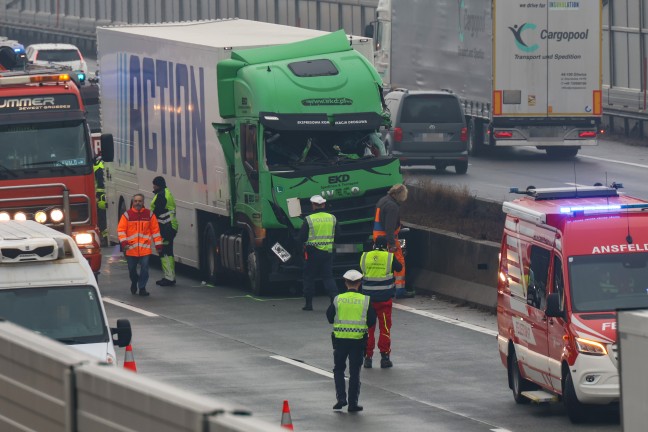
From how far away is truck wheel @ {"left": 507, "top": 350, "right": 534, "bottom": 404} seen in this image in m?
16.9

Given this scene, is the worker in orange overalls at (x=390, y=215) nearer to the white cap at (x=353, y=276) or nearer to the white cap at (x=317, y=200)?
the white cap at (x=317, y=200)

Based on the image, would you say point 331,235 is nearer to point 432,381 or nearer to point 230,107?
point 230,107

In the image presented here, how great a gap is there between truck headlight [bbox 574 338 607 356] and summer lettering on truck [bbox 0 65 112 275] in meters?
10.6

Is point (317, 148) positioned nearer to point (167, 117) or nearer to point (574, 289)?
point (167, 117)

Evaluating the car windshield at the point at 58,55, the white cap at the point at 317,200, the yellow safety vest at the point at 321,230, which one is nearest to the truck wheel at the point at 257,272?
the yellow safety vest at the point at 321,230

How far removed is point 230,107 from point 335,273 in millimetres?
2959

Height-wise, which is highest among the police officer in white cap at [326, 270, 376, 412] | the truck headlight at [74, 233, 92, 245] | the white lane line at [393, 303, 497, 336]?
the truck headlight at [74, 233, 92, 245]

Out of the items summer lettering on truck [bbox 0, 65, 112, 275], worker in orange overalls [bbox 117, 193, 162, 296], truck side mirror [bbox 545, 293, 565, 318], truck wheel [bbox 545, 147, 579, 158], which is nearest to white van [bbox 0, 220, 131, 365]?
truck side mirror [bbox 545, 293, 565, 318]

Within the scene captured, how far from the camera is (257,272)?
25016 millimetres

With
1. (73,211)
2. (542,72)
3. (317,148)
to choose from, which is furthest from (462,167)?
(73,211)

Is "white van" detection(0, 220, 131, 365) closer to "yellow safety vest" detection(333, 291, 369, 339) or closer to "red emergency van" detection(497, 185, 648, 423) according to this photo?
"yellow safety vest" detection(333, 291, 369, 339)

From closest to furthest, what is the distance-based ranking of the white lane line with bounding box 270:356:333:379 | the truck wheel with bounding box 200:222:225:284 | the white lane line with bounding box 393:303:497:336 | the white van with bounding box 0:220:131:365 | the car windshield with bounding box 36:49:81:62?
1. the white van with bounding box 0:220:131:365
2. the white lane line with bounding box 270:356:333:379
3. the white lane line with bounding box 393:303:497:336
4. the truck wheel with bounding box 200:222:225:284
5. the car windshield with bounding box 36:49:81:62

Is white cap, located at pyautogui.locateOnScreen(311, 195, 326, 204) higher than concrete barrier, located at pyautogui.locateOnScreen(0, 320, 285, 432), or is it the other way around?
concrete barrier, located at pyautogui.locateOnScreen(0, 320, 285, 432)

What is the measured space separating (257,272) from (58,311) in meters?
10.4
